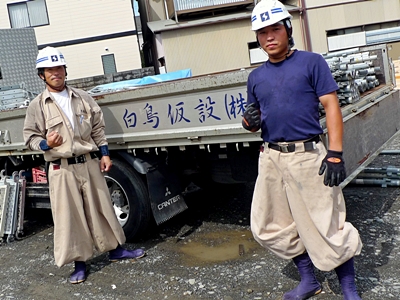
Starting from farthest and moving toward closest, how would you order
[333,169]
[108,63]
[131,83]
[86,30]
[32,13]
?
[32,13]
[108,63]
[86,30]
[131,83]
[333,169]

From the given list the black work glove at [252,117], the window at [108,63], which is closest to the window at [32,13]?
the window at [108,63]

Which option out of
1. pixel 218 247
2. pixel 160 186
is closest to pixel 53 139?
pixel 160 186

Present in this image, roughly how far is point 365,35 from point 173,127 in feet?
57.4

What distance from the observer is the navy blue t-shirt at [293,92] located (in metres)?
2.77

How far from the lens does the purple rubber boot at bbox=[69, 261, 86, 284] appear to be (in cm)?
394

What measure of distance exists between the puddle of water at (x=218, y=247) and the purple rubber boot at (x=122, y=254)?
41 centimetres

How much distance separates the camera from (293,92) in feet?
9.26

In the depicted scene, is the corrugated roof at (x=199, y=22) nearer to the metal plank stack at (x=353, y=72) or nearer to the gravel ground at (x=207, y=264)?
the metal plank stack at (x=353, y=72)

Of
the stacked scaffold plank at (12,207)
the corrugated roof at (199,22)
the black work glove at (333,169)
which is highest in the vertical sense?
the corrugated roof at (199,22)

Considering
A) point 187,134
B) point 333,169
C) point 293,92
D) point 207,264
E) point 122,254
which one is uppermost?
point 293,92

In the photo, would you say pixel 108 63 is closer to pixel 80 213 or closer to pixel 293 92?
pixel 80 213

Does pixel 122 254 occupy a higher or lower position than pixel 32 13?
lower

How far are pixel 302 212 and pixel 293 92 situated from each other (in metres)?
0.78

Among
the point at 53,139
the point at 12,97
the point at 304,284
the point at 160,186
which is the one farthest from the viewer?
the point at 12,97
